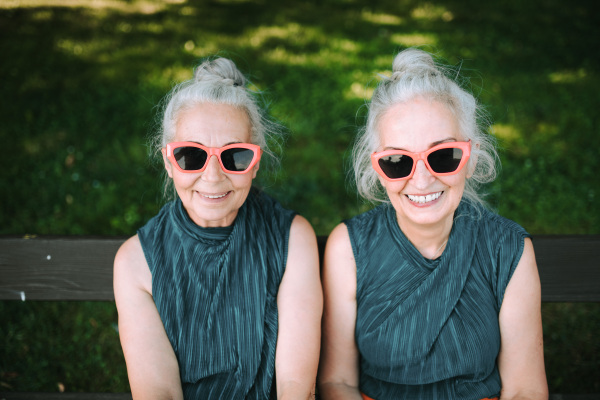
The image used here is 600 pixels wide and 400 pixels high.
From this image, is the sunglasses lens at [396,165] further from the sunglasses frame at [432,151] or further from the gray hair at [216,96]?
the gray hair at [216,96]

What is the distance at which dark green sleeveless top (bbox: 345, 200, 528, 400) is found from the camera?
2.34m

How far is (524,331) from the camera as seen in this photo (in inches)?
91.4

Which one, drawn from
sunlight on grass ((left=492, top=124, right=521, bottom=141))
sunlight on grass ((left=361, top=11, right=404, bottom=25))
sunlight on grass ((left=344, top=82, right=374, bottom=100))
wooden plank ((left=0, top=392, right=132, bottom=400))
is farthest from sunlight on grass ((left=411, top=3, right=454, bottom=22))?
wooden plank ((left=0, top=392, right=132, bottom=400))

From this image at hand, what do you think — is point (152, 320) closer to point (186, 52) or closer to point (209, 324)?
point (209, 324)

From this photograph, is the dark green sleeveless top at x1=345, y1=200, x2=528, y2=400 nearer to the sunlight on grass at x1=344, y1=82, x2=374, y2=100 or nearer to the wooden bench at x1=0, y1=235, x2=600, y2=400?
the wooden bench at x1=0, y1=235, x2=600, y2=400

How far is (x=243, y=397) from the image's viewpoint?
238cm

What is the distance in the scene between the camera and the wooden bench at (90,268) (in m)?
2.61

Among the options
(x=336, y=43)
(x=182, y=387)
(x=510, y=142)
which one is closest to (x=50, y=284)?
(x=182, y=387)

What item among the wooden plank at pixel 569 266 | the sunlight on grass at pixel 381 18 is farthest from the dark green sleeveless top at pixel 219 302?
the sunlight on grass at pixel 381 18

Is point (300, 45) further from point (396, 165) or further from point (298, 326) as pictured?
point (298, 326)

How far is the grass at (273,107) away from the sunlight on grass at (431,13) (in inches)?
1.6

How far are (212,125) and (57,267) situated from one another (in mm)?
Result: 1083

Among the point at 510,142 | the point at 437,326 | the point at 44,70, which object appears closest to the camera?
the point at 437,326

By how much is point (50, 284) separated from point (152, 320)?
68cm
